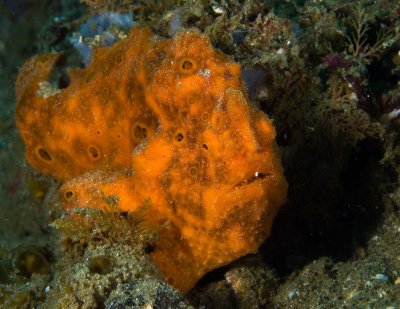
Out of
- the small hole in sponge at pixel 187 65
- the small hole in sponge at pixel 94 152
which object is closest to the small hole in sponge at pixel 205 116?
the small hole in sponge at pixel 187 65

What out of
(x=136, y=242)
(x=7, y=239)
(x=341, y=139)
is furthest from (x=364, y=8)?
(x=7, y=239)

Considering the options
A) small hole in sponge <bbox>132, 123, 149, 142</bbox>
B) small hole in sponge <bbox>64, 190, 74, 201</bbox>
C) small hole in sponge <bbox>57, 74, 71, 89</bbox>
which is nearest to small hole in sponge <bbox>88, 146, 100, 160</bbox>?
small hole in sponge <bbox>64, 190, 74, 201</bbox>

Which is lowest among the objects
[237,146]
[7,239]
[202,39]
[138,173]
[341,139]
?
[7,239]

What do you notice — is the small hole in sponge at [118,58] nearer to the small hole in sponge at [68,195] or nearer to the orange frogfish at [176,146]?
the orange frogfish at [176,146]

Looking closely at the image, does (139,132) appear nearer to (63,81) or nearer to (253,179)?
(253,179)

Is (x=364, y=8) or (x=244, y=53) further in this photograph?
(x=364, y=8)

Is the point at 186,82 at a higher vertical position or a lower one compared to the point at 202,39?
lower

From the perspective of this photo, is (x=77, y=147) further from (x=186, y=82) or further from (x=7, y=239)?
(x=7, y=239)

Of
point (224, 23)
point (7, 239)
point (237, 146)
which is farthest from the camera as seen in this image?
point (7, 239)
